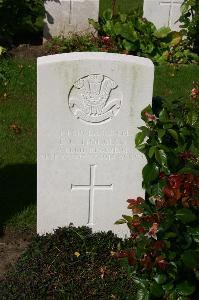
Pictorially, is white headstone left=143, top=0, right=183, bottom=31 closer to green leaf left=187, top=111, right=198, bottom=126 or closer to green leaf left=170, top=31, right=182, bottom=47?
green leaf left=170, top=31, right=182, bottom=47

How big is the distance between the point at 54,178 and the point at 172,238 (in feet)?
3.63

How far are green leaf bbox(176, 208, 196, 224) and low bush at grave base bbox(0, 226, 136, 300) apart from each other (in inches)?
32.8

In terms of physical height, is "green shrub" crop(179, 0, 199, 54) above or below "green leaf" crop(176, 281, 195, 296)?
above

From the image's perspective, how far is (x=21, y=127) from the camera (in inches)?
266

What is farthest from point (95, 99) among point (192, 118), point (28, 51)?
point (28, 51)

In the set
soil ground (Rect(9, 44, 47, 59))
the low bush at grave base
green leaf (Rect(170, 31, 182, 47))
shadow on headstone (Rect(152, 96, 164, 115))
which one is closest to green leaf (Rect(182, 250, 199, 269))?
the low bush at grave base

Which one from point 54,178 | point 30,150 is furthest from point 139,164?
point 30,150

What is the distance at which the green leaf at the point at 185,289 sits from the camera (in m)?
3.66

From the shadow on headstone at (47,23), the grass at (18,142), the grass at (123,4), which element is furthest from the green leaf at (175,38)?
the grass at (123,4)

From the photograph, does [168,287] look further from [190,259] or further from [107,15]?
[107,15]

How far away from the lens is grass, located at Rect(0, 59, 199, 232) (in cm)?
534

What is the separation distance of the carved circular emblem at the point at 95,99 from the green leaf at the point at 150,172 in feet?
1.48

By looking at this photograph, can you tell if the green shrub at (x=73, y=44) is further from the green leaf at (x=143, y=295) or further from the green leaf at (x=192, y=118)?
the green leaf at (x=143, y=295)

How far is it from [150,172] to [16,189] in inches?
71.5
